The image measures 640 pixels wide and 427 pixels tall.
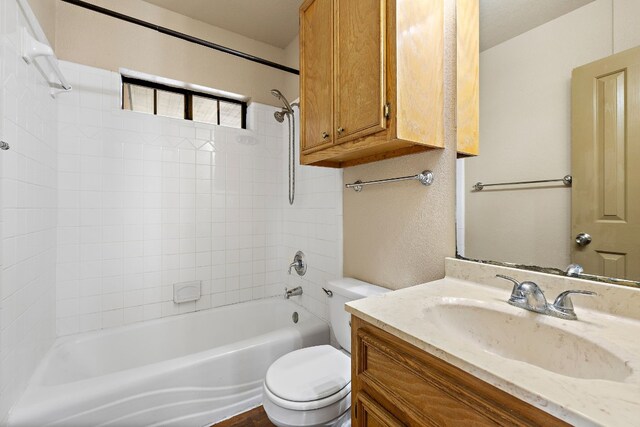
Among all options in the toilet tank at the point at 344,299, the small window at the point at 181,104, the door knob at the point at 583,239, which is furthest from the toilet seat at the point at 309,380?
the small window at the point at 181,104

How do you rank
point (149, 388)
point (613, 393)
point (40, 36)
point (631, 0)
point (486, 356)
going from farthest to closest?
point (40, 36) → point (149, 388) → point (631, 0) → point (486, 356) → point (613, 393)

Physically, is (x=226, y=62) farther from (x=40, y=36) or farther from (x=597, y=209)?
(x=597, y=209)

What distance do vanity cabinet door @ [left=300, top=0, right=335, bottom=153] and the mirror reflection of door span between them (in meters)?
0.85

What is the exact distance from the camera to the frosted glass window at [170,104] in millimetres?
2109

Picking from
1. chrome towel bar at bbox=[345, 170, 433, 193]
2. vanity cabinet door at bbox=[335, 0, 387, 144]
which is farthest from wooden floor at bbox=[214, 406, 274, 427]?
vanity cabinet door at bbox=[335, 0, 387, 144]

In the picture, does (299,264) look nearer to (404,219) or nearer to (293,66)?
(404,219)

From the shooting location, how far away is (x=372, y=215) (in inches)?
60.2

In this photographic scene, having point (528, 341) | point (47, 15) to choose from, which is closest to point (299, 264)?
point (528, 341)

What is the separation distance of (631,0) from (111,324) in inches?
110

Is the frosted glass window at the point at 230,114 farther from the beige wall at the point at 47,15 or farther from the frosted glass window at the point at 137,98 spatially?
the beige wall at the point at 47,15

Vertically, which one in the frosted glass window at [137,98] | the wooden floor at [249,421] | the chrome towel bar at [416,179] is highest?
the frosted glass window at [137,98]

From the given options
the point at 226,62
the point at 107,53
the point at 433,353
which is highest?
the point at 226,62

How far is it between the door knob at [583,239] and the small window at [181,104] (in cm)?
231

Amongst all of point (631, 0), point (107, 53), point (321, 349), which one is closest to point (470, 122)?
point (631, 0)
